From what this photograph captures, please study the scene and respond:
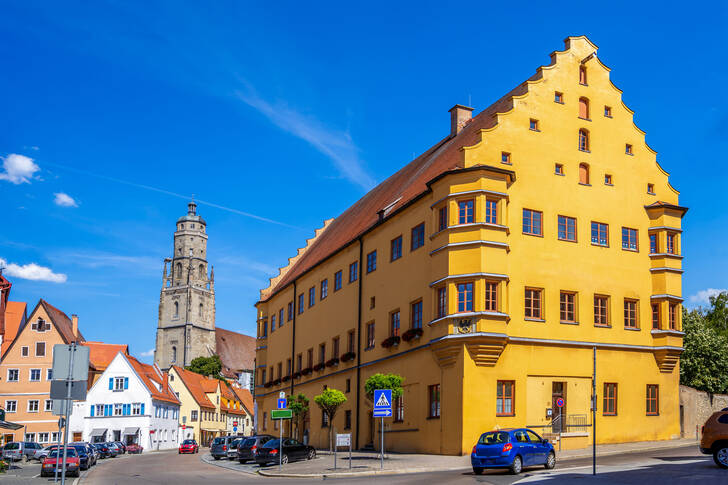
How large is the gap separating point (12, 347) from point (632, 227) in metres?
74.1

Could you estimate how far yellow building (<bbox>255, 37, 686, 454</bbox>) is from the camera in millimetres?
37062

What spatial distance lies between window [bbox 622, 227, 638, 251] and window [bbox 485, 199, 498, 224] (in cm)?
855

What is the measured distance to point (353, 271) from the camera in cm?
5153

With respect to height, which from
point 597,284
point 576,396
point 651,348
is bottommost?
point 576,396

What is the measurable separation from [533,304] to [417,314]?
6.10 metres

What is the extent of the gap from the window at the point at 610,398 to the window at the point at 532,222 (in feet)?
27.3

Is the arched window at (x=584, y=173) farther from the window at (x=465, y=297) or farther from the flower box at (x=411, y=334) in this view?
the flower box at (x=411, y=334)

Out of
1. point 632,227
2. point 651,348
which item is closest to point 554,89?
point 632,227

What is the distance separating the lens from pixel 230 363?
185 metres

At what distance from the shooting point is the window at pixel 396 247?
146 ft

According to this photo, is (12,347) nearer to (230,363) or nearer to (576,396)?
(576,396)

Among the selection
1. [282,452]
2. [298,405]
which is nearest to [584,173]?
[282,452]

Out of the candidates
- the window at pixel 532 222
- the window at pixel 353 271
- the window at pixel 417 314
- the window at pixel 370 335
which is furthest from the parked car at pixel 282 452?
the window at pixel 532 222

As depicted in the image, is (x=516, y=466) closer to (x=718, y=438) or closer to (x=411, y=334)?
(x=718, y=438)
